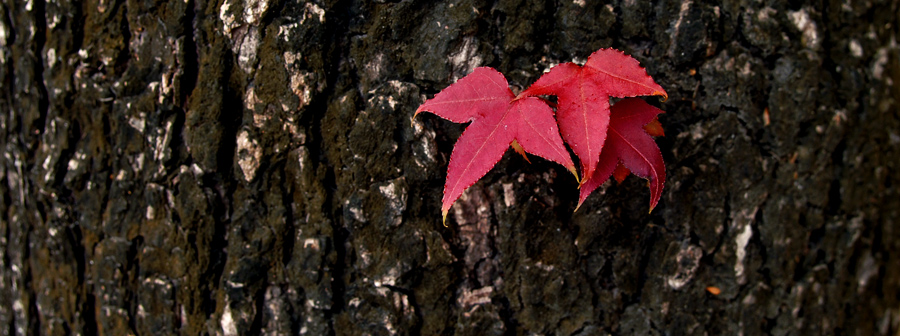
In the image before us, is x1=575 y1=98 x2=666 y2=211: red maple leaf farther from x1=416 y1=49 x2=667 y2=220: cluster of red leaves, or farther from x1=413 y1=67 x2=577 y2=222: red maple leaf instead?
x1=413 y1=67 x2=577 y2=222: red maple leaf

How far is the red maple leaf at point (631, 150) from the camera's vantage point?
961mm

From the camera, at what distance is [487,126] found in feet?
3.10

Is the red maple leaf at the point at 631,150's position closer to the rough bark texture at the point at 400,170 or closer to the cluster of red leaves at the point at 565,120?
the cluster of red leaves at the point at 565,120

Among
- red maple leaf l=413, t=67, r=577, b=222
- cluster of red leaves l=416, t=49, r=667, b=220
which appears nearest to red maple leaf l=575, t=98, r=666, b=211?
cluster of red leaves l=416, t=49, r=667, b=220

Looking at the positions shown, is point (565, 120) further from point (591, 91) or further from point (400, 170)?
point (400, 170)

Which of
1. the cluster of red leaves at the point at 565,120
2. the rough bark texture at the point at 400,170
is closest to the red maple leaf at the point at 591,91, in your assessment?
the cluster of red leaves at the point at 565,120

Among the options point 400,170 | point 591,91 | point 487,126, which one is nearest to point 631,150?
point 591,91

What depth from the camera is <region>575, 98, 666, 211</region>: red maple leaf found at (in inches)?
37.9

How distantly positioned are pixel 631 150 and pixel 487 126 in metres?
0.29

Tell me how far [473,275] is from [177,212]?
29.8 inches

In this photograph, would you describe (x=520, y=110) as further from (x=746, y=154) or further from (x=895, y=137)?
(x=895, y=137)

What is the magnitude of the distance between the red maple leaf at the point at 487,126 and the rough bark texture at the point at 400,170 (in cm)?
15

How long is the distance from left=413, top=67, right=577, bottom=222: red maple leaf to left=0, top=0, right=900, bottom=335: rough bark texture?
0.15 m

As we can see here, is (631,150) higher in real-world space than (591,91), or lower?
lower
